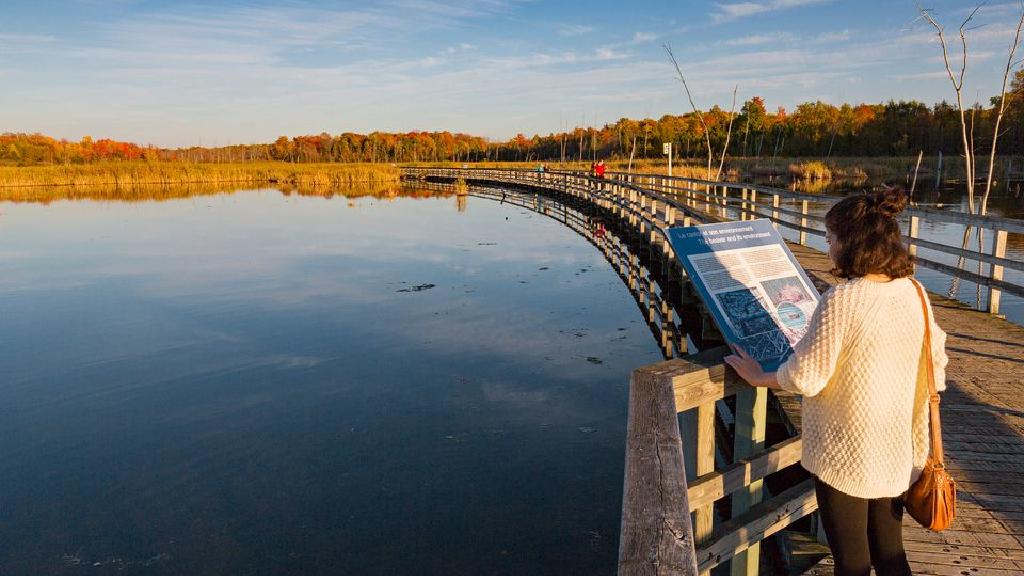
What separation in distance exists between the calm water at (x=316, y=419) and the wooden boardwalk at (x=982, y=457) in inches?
86.3

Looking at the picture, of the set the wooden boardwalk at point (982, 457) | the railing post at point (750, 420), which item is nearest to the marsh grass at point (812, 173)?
the wooden boardwalk at point (982, 457)

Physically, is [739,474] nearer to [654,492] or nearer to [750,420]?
[750,420]

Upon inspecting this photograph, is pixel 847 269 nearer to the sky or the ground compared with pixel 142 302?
nearer to the sky

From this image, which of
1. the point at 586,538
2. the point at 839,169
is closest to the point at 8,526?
the point at 586,538

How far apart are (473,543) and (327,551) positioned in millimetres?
1072

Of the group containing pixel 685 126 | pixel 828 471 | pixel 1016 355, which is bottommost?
pixel 1016 355

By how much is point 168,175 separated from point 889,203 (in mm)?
68735

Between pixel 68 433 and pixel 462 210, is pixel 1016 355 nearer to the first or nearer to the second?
pixel 68 433

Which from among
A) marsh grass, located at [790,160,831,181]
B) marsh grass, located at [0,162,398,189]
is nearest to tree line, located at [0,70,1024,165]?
marsh grass, located at [790,160,831,181]

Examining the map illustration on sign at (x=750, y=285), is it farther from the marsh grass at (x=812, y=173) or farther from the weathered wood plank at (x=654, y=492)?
the marsh grass at (x=812, y=173)

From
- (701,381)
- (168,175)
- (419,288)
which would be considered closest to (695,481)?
(701,381)

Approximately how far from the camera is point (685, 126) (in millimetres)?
104500

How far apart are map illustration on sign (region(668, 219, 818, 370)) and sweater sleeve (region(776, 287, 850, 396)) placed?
2.15 ft

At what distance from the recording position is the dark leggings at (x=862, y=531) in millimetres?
2428
